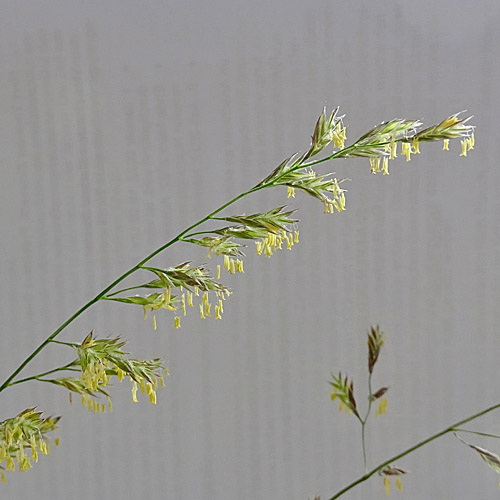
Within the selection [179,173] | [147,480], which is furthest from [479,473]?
[179,173]

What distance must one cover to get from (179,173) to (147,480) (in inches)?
16.4

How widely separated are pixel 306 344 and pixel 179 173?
0.28 m

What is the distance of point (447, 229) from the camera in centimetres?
89

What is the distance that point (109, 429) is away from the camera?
0.93 metres

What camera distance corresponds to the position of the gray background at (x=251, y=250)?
86cm

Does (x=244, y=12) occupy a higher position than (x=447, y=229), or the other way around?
(x=244, y=12)

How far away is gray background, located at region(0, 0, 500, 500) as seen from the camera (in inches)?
Result: 33.7

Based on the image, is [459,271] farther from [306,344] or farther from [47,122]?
[47,122]

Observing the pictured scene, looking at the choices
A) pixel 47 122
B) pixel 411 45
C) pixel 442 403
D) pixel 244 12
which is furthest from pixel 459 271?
pixel 47 122

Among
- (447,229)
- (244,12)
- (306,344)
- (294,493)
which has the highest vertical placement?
(244,12)

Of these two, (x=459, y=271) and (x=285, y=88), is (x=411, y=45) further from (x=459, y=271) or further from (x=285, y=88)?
(x=459, y=271)

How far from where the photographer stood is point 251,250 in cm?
90

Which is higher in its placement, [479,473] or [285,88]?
[285,88]

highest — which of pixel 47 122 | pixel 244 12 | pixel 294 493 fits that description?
pixel 244 12
